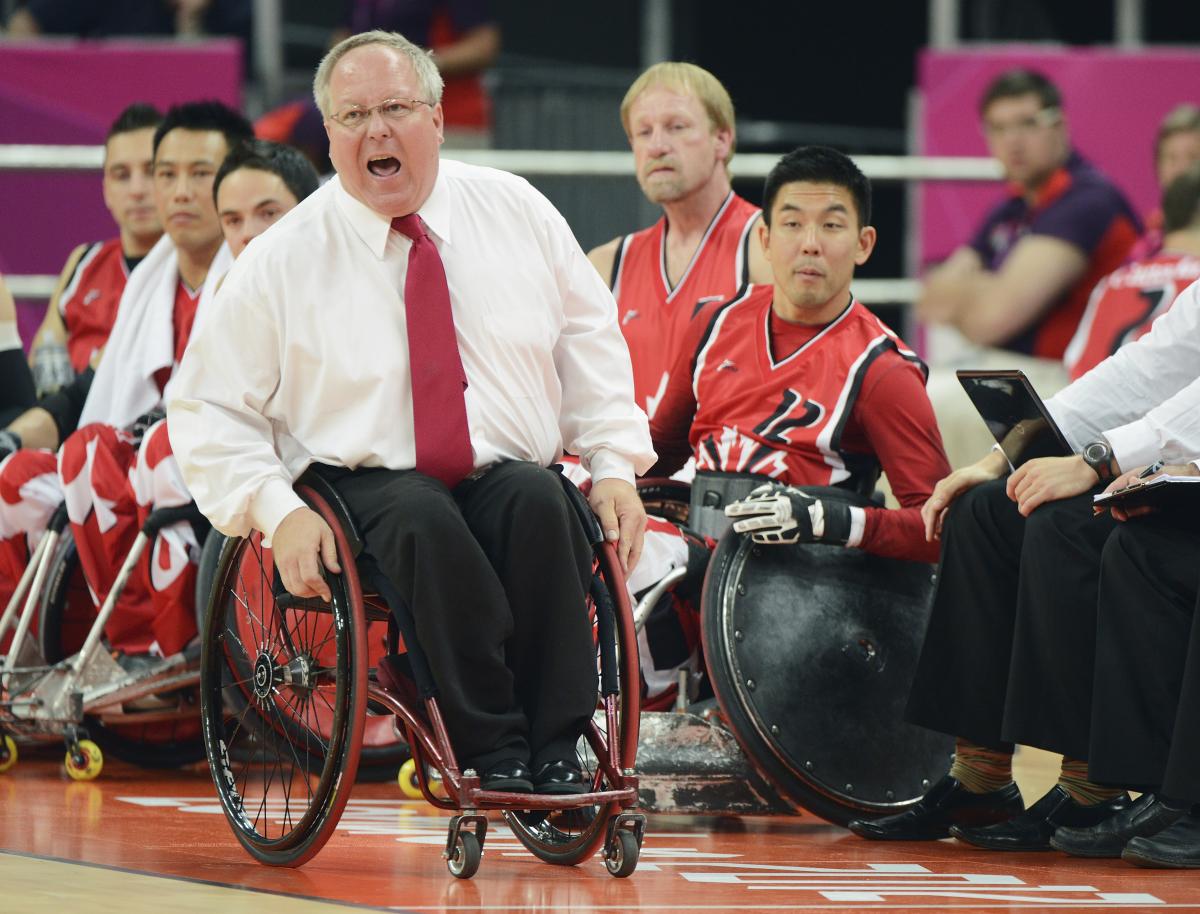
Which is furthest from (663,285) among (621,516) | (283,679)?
(283,679)

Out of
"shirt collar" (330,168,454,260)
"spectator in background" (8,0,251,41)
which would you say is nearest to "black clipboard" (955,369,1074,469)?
"shirt collar" (330,168,454,260)

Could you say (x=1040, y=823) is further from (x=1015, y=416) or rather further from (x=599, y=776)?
(x=599, y=776)

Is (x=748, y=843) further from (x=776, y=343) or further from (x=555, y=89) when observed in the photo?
(x=555, y=89)

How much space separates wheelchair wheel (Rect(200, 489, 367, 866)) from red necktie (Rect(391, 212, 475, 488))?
0.20 metres

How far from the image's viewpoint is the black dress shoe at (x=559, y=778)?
311cm

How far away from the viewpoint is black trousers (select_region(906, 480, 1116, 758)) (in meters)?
3.53

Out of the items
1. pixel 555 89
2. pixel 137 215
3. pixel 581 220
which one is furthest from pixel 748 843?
pixel 555 89

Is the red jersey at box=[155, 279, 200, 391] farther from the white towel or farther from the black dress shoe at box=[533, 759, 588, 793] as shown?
the black dress shoe at box=[533, 759, 588, 793]

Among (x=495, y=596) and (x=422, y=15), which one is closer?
(x=495, y=596)

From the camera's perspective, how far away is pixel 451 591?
3.08 metres

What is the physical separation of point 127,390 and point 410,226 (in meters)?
1.68

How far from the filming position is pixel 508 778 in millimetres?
3064

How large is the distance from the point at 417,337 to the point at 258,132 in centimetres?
336

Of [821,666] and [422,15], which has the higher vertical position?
[422,15]
